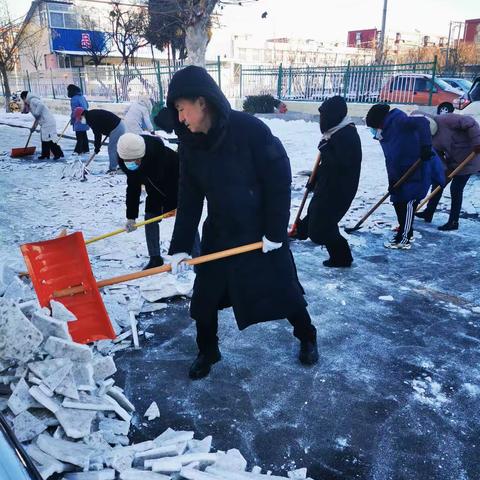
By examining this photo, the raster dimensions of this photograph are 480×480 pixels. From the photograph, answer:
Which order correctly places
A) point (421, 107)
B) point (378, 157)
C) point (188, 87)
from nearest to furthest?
point (188, 87)
point (378, 157)
point (421, 107)

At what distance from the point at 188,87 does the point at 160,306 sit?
2.41 meters

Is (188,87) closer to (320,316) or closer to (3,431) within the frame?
(3,431)

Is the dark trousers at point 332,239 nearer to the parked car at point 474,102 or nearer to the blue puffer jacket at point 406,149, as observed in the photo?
the blue puffer jacket at point 406,149

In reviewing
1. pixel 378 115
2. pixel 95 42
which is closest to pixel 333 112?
pixel 378 115

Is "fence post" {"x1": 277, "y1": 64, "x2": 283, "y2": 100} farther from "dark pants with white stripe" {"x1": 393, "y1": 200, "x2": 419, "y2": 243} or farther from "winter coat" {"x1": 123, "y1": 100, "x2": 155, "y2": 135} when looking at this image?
"dark pants with white stripe" {"x1": 393, "y1": 200, "x2": 419, "y2": 243}

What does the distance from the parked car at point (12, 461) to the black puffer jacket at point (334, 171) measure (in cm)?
373

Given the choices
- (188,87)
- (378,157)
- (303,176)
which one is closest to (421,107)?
(378,157)

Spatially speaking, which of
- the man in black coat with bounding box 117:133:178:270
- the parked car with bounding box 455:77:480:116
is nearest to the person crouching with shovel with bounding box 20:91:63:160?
the man in black coat with bounding box 117:133:178:270

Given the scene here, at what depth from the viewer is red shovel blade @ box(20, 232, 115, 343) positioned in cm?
346

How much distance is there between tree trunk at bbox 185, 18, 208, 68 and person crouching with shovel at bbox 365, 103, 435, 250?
940cm

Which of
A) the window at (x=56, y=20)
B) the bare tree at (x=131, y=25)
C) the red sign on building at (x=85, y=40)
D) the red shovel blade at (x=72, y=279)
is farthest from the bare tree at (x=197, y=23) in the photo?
the window at (x=56, y=20)

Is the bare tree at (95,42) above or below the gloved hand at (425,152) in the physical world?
above

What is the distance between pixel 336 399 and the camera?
297 cm

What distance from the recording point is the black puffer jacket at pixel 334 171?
4430mm
